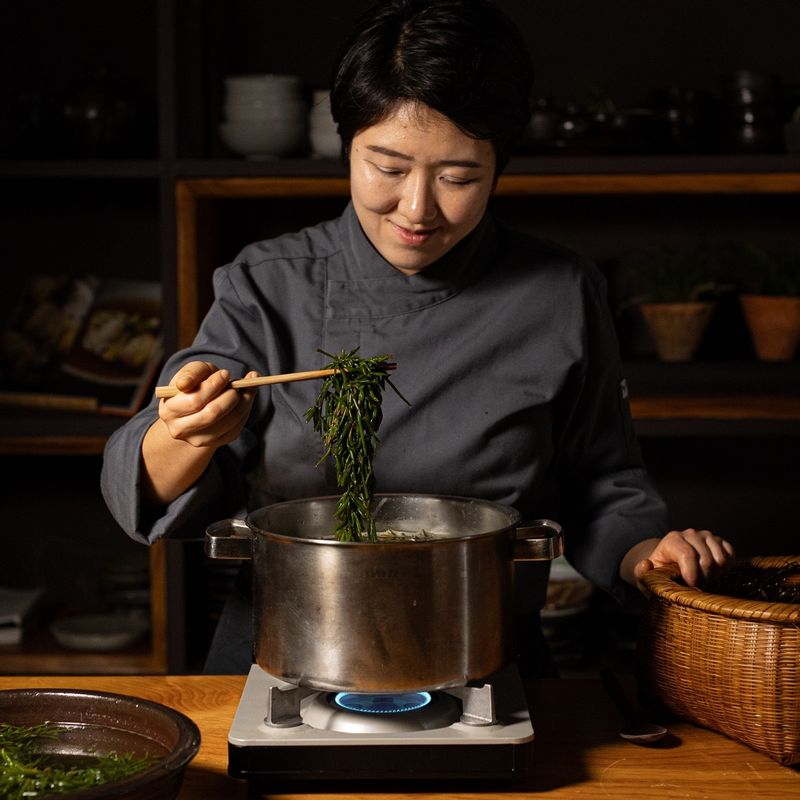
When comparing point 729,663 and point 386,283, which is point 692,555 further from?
point 386,283

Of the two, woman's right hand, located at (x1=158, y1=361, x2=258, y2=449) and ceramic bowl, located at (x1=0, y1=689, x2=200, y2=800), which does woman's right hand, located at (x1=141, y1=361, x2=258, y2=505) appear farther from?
ceramic bowl, located at (x1=0, y1=689, x2=200, y2=800)

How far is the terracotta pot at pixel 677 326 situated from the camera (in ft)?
8.73

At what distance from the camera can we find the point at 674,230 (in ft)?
9.62

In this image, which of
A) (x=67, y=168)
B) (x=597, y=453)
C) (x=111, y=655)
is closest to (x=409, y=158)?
(x=597, y=453)

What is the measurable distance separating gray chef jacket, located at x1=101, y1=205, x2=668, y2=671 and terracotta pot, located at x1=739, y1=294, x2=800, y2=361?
1.04 metres

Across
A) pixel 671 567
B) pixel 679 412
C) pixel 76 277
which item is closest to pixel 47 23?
pixel 76 277

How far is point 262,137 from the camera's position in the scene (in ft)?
8.53

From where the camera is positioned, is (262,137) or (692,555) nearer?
(692,555)

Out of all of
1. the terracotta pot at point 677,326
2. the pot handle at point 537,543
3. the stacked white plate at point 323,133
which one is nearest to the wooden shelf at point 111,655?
the stacked white plate at point 323,133

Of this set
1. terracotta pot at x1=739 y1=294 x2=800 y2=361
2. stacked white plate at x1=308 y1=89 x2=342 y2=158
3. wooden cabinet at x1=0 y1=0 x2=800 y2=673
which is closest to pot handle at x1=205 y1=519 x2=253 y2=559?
wooden cabinet at x1=0 y1=0 x2=800 y2=673

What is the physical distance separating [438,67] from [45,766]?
0.91m

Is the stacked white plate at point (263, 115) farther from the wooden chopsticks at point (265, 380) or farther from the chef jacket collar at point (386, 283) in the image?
the wooden chopsticks at point (265, 380)

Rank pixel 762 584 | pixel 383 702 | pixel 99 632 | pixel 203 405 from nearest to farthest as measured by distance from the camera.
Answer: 1. pixel 383 702
2. pixel 203 405
3. pixel 762 584
4. pixel 99 632

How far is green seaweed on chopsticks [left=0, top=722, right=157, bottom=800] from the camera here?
100cm
